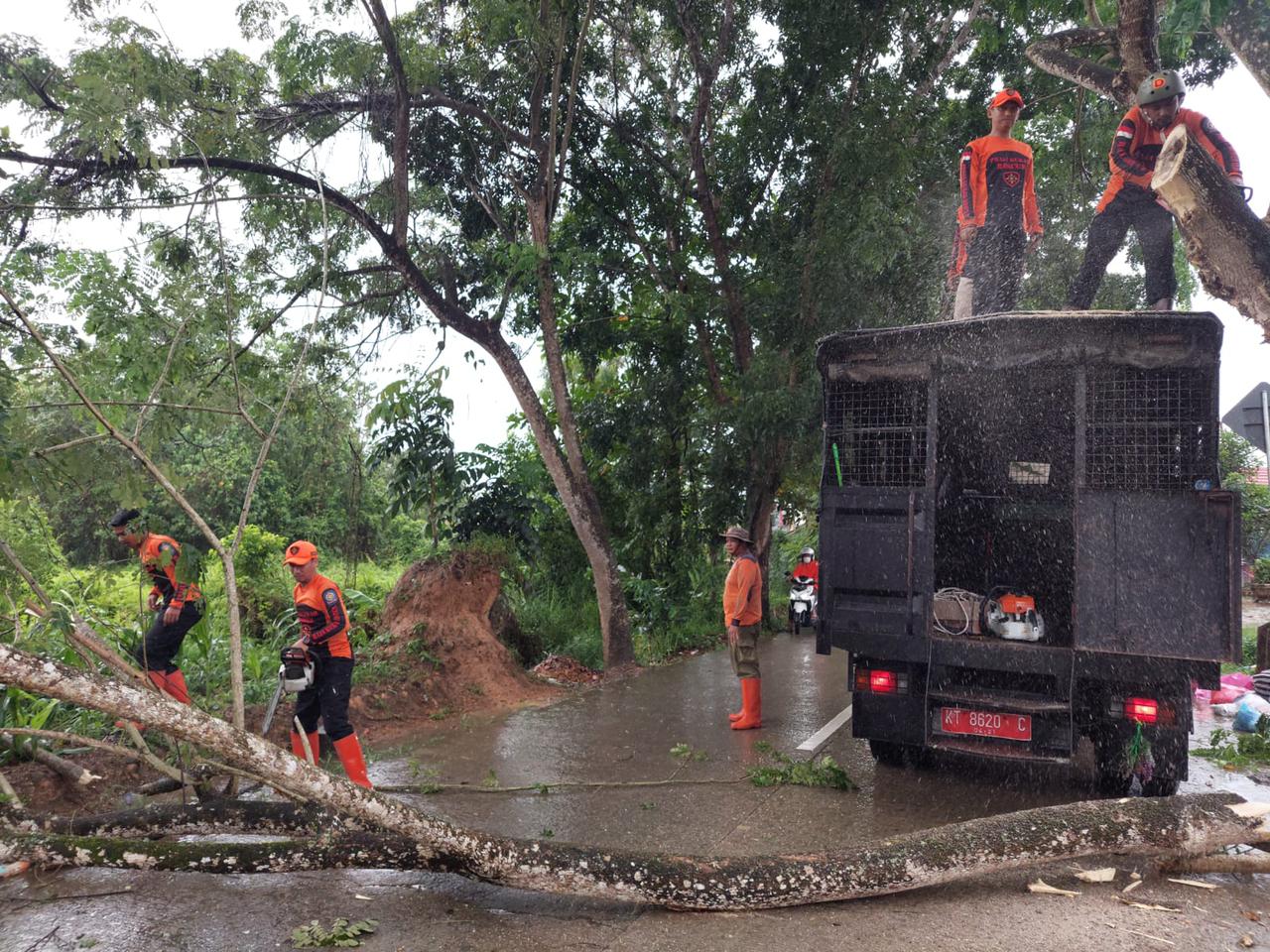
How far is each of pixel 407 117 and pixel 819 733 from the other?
23.8 feet

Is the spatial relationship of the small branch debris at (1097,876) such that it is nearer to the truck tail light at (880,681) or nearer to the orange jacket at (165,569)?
the truck tail light at (880,681)

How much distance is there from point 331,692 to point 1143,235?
681 centimetres

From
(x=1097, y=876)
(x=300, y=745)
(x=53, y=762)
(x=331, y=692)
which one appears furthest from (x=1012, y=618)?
(x=53, y=762)

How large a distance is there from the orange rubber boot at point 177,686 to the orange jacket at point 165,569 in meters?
0.56

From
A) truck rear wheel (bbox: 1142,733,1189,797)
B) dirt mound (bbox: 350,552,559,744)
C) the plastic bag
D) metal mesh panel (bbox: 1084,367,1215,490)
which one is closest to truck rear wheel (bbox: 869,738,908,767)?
truck rear wheel (bbox: 1142,733,1189,797)

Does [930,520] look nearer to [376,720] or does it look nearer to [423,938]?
[423,938]

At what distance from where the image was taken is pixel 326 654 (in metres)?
6.02

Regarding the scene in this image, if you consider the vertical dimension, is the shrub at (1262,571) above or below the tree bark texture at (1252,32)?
below

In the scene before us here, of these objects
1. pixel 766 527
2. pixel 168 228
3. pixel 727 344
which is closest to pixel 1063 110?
pixel 727 344

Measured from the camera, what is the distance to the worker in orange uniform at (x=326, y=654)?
5949 millimetres

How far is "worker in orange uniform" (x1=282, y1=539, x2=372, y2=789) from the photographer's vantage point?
5.95m

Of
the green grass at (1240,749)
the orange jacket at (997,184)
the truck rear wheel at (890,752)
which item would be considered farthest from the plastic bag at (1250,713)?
the orange jacket at (997,184)

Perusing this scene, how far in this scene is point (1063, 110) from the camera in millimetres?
12484

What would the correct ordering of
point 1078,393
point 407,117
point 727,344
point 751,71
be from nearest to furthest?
point 1078,393 < point 407,117 < point 751,71 < point 727,344
